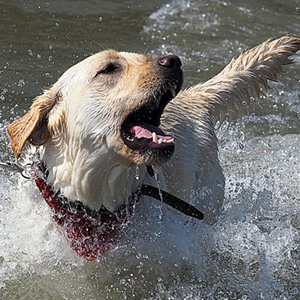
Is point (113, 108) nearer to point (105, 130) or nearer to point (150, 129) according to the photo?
point (105, 130)

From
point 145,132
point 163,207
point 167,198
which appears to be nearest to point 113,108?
point 145,132

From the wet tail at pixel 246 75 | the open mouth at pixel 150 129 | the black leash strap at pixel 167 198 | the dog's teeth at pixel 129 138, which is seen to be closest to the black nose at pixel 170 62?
the open mouth at pixel 150 129

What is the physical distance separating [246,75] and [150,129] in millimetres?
1681

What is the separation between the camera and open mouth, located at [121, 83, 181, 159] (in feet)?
11.8

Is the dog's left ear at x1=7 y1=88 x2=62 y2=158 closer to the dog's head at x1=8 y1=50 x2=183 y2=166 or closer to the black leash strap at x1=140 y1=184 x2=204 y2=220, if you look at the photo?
the dog's head at x1=8 y1=50 x2=183 y2=166

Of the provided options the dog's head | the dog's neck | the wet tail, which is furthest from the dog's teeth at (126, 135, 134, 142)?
the wet tail

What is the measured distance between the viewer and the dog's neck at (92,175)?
12.5 ft

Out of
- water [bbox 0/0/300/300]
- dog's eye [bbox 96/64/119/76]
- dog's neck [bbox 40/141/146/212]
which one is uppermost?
Answer: dog's eye [bbox 96/64/119/76]

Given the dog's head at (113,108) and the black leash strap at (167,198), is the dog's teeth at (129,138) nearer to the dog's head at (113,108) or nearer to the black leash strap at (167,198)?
the dog's head at (113,108)

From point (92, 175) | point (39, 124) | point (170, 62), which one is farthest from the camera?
point (39, 124)

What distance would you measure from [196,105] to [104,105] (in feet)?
4.95

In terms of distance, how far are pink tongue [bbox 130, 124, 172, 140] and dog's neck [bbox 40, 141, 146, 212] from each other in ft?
0.67

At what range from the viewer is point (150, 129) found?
3.78 meters

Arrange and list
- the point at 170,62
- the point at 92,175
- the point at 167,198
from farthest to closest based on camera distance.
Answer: the point at 167,198 < the point at 92,175 < the point at 170,62
